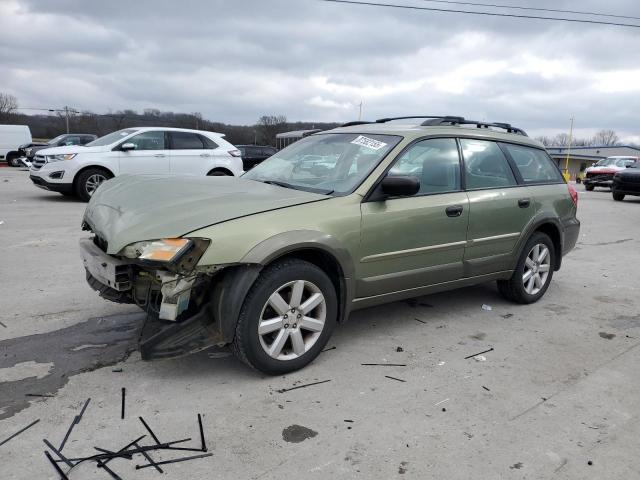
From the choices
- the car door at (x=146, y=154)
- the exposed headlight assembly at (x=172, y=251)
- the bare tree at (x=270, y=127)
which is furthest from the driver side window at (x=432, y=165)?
the bare tree at (x=270, y=127)

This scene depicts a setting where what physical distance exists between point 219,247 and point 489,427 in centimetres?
178

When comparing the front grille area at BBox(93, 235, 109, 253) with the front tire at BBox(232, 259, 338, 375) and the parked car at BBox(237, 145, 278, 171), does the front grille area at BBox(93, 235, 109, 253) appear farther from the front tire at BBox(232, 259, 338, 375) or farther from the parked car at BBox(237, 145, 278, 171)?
the parked car at BBox(237, 145, 278, 171)

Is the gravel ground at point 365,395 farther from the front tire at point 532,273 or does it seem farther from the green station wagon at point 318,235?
the green station wagon at point 318,235

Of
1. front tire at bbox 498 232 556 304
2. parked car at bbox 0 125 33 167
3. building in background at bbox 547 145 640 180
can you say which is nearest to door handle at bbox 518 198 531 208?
front tire at bbox 498 232 556 304

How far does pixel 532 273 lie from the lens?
5.03 metres

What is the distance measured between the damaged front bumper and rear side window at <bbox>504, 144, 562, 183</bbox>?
3.30m

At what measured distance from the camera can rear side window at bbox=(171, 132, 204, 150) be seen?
1174 cm

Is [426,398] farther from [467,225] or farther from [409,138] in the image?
[409,138]

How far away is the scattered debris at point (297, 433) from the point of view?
2.64 meters

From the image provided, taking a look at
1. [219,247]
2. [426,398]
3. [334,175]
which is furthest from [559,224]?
[219,247]

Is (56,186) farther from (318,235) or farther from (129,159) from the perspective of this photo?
(318,235)

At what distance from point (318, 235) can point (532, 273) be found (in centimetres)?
270

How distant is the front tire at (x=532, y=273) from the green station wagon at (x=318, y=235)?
2 centimetres

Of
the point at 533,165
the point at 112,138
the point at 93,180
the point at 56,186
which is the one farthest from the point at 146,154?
the point at 533,165
